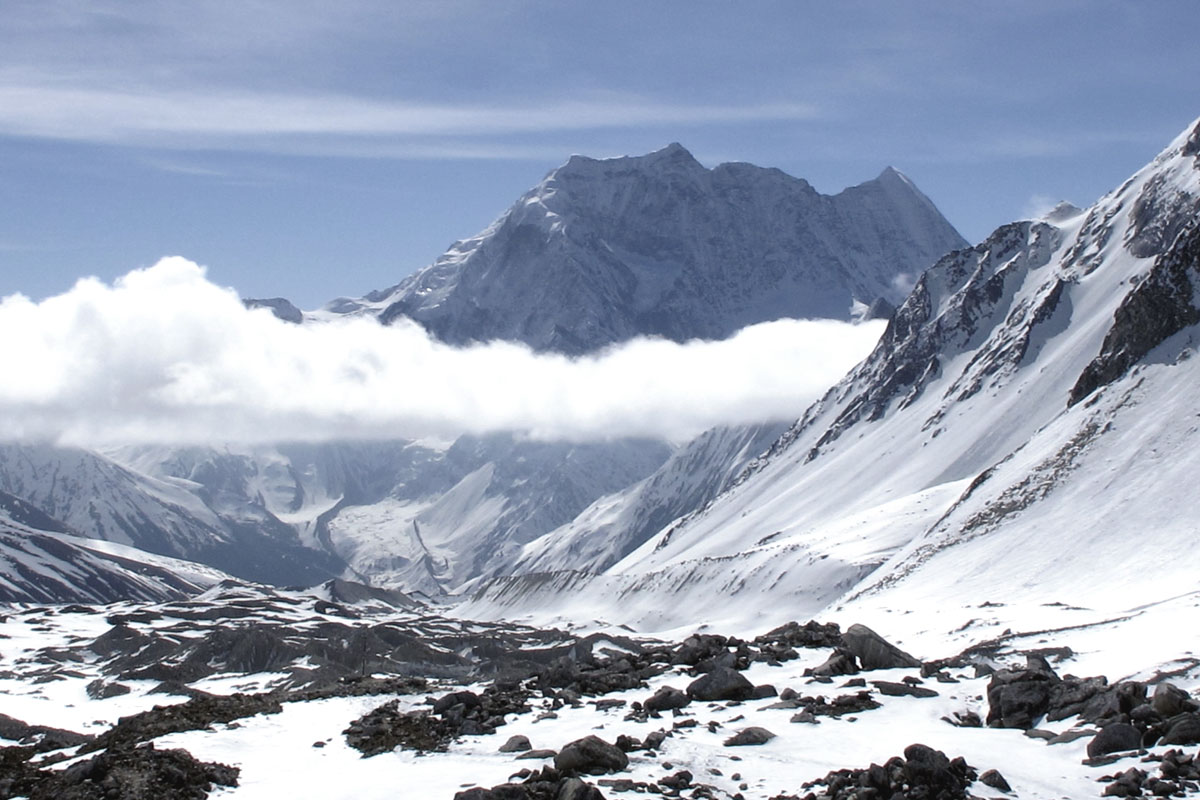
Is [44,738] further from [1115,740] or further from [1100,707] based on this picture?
[1115,740]

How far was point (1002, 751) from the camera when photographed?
105ft

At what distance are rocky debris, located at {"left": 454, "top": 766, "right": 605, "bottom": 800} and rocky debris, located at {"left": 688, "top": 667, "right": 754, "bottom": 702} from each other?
445 inches

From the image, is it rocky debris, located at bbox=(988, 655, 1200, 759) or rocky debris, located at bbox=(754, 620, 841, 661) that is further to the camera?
rocky debris, located at bbox=(754, 620, 841, 661)

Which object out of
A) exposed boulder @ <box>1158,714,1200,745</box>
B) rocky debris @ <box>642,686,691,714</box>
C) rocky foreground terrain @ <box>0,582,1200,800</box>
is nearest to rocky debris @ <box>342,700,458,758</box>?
rocky foreground terrain @ <box>0,582,1200,800</box>

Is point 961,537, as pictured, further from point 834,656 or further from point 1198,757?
point 1198,757

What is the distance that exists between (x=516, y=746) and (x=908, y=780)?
11282mm

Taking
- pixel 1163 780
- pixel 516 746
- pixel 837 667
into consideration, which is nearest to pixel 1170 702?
pixel 1163 780

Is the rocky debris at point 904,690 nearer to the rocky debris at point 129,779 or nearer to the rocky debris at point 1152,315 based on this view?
the rocky debris at point 129,779

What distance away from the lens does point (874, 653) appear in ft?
146

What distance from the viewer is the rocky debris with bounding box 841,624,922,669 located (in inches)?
1750

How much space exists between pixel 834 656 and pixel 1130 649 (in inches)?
487

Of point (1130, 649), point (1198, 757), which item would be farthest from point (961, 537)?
point (1198, 757)

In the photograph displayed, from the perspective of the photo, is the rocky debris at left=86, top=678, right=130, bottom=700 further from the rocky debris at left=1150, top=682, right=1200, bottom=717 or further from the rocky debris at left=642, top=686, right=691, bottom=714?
the rocky debris at left=1150, top=682, right=1200, bottom=717

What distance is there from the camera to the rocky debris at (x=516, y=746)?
33.7m
